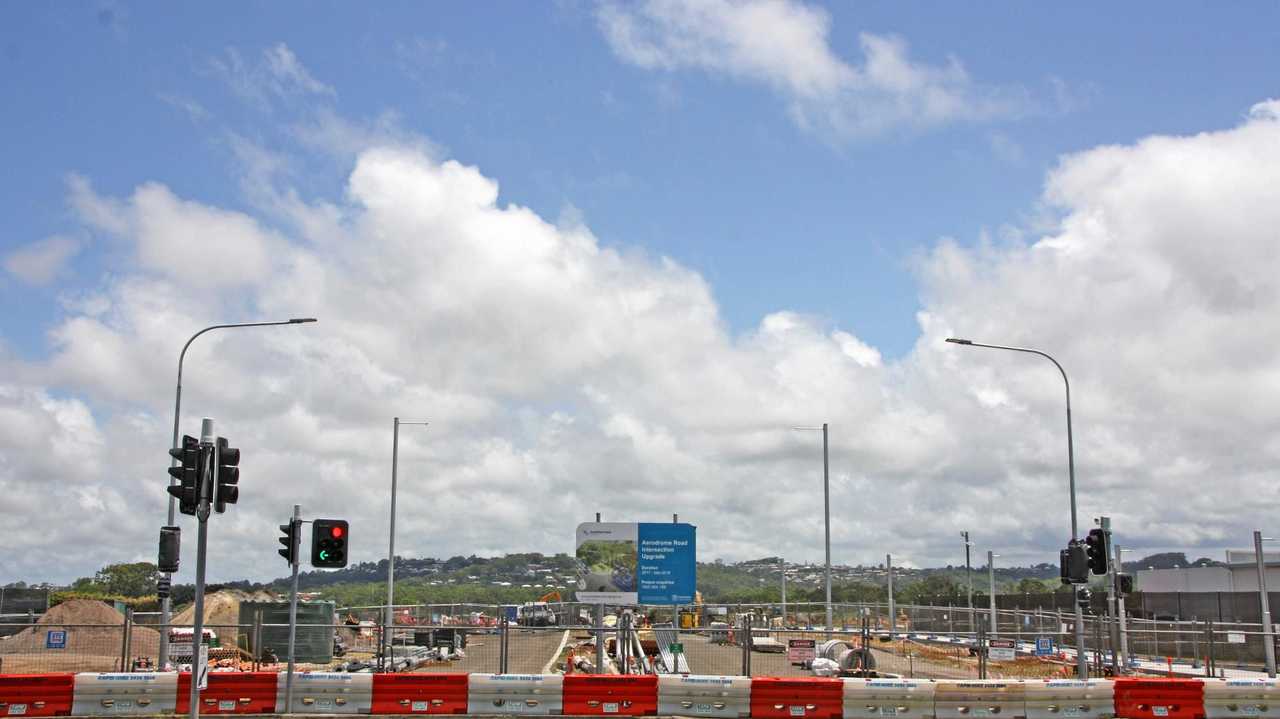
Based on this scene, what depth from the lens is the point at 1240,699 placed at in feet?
Result: 75.9

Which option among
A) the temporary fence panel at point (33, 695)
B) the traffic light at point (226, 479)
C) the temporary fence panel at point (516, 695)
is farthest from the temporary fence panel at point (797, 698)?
the temporary fence panel at point (33, 695)

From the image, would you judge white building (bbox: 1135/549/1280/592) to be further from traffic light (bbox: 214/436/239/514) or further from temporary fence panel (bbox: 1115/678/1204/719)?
traffic light (bbox: 214/436/239/514)

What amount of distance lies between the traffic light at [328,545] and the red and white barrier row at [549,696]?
2973mm

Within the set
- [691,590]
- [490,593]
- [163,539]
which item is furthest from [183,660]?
[490,593]

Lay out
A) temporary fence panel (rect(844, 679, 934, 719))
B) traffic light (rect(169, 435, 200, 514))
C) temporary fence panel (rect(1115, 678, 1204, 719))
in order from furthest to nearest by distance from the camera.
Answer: temporary fence panel (rect(1115, 678, 1204, 719)) < temporary fence panel (rect(844, 679, 934, 719)) < traffic light (rect(169, 435, 200, 514))

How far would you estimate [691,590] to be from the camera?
2983cm

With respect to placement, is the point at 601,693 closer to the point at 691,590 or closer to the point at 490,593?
the point at 691,590

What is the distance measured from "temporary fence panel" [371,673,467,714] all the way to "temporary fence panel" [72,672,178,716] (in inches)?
146

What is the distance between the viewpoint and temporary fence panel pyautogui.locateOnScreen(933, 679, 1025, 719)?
22109 millimetres

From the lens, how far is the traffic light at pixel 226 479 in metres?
16.6

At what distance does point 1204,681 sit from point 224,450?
60.4ft

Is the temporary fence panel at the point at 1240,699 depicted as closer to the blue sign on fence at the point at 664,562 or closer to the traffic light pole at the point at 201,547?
the blue sign on fence at the point at 664,562

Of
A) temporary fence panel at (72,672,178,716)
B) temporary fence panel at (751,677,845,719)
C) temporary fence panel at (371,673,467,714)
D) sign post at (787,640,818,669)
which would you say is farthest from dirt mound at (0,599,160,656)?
temporary fence panel at (751,677,845,719)

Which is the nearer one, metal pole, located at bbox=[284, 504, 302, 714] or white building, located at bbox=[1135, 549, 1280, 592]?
metal pole, located at bbox=[284, 504, 302, 714]
